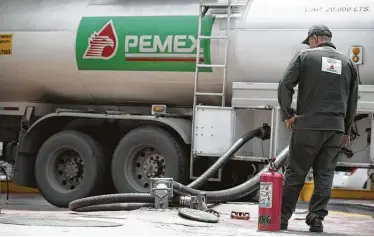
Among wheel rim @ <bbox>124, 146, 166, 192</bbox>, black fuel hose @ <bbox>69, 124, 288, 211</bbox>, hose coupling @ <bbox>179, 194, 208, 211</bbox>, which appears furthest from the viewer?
wheel rim @ <bbox>124, 146, 166, 192</bbox>

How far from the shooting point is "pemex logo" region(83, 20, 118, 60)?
38.0 ft

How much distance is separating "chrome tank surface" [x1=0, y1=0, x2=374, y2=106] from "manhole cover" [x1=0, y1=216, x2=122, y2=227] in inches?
146

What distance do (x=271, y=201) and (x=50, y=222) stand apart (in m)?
1.89

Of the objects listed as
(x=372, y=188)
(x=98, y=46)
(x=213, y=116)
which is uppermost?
(x=98, y=46)

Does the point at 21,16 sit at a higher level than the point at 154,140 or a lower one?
higher

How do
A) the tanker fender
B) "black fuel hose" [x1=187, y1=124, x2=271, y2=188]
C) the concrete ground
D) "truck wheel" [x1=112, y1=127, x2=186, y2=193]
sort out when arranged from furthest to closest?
the tanker fender, "truck wheel" [x1=112, y1=127, x2=186, y2=193], "black fuel hose" [x1=187, y1=124, x2=271, y2=188], the concrete ground

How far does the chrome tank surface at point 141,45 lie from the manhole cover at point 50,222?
3.70m

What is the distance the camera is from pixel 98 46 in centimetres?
1166

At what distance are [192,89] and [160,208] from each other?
7.69ft

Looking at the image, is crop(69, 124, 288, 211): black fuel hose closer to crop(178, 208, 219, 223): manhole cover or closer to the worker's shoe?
crop(178, 208, 219, 223): manhole cover

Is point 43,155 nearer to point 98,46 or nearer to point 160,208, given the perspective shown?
point 98,46

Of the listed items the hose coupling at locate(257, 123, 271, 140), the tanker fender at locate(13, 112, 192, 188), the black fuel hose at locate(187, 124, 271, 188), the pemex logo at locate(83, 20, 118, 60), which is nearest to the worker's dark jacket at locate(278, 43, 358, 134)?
the black fuel hose at locate(187, 124, 271, 188)

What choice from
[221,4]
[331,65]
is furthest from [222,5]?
[331,65]

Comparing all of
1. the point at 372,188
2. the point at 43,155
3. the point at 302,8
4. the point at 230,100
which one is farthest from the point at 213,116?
the point at 372,188
